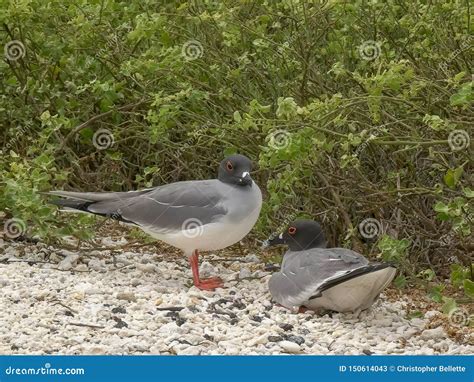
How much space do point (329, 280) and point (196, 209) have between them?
1076 mm

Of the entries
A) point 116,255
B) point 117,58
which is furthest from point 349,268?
point 117,58

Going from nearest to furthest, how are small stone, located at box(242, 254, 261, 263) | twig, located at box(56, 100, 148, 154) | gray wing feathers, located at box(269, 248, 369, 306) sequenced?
gray wing feathers, located at box(269, 248, 369, 306), small stone, located at box(242, 254, 261, 263), twig, located at box(56, 100, 148, 154)

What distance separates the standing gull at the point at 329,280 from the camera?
6.12 metres

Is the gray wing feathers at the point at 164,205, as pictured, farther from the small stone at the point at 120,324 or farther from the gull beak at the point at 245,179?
the small stone at the point at 120,324

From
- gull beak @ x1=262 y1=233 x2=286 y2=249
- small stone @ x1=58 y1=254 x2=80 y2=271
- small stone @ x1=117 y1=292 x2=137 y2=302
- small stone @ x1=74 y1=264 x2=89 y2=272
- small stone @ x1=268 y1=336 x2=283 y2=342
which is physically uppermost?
gull beak @ x1=262 y1=233 x2=286 y2=249

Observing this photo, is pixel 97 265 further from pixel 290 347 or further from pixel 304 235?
pixel 290 347

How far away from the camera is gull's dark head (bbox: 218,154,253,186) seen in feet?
22.5

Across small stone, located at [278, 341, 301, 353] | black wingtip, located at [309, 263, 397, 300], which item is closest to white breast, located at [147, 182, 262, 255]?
black wingtip, located at [309, 263, 397, 300]

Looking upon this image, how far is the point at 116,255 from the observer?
762 centimetres

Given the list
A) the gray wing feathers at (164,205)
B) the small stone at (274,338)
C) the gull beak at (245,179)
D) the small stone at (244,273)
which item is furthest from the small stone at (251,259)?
the small stone at (274,338)

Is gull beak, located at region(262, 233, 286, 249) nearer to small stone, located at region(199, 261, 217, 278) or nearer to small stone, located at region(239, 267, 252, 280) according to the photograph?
small stone, located at region(239, 267, 252, 280)

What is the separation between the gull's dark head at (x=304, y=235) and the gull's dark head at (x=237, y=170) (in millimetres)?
386

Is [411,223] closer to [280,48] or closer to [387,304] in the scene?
[387,304]

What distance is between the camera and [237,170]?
6.91m
